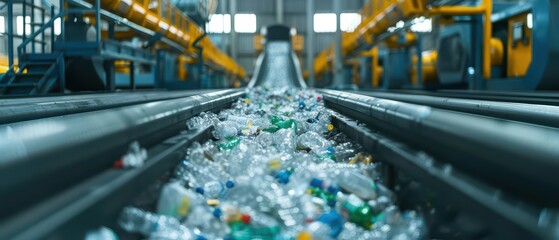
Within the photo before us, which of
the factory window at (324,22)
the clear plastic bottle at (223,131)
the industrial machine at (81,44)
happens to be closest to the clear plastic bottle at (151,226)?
the clear plastic bottle at (223,131)

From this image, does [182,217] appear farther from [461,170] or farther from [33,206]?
[461,170]

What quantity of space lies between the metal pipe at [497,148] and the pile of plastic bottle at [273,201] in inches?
9.2

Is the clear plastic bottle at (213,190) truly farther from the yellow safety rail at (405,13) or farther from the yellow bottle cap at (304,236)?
the yellow safety rail at (405,13)

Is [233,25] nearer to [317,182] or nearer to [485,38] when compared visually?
[485,38]

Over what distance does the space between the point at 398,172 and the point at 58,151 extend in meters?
1.11

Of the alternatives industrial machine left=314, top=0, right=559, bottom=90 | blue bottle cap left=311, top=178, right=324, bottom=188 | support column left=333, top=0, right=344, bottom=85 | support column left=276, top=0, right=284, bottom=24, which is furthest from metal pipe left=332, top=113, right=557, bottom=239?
support column left=276, top=0, right=284, bottom=24

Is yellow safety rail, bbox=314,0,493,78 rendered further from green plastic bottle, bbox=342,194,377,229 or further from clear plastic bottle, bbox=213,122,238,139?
green plastic bottle, bbox=342,194,377,229

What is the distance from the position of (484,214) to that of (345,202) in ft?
2.00

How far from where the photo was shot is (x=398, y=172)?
1.65 meters

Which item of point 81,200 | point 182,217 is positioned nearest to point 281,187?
point 182,217

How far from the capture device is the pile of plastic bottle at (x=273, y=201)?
1.33m

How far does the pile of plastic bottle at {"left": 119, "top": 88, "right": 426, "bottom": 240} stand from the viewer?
133 cm

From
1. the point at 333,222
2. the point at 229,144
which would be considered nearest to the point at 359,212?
the point at 333,222

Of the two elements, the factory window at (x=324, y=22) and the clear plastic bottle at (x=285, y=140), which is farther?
the factory window at (x=324, y=22)
